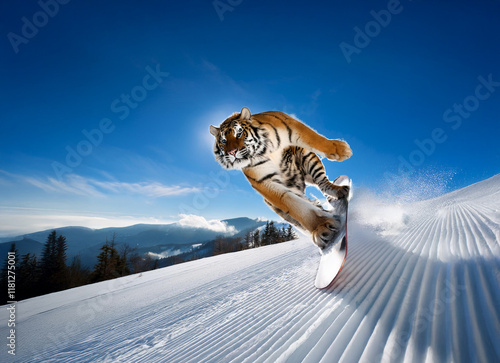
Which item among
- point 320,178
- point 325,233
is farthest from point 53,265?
point 325,233

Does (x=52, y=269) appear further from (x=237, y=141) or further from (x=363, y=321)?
(x=363, y=321)

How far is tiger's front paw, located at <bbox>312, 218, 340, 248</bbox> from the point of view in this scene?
2.28 metres

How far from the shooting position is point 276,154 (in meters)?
2.95

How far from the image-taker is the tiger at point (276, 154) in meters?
2.38

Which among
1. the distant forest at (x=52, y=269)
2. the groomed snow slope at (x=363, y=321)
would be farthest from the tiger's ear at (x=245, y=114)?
the distant forest at (x=52, y=269)

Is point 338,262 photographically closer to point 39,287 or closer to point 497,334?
point 497,334

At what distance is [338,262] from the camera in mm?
3270

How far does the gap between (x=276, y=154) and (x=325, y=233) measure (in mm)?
1240

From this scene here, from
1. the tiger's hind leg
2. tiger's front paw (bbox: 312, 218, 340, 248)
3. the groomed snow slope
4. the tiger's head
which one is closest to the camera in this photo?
the groomed snow slope

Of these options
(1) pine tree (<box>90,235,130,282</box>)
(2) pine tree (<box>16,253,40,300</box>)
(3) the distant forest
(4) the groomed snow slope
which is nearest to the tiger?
(4) the groomed snow slope

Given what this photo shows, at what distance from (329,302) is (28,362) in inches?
386

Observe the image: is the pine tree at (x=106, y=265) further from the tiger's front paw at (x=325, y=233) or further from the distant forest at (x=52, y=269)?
the tiger's front paw at (x=325, y=233)

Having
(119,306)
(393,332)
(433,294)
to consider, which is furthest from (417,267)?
(119,306)

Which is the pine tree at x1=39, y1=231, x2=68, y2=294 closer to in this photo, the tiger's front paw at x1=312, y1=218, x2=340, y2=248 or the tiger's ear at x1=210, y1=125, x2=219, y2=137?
the tiger's ear at x1=210, y1=125, x2=219, y2=137
